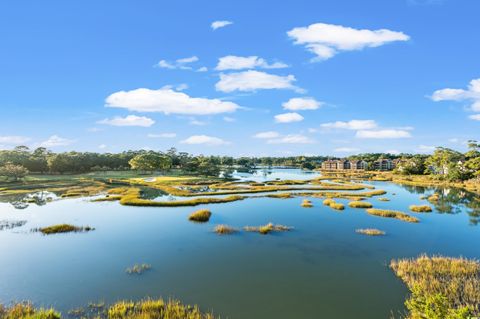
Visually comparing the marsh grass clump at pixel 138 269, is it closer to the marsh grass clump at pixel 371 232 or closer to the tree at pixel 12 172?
the marsh grass clump at pixel 371 232

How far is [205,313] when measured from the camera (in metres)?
19.3

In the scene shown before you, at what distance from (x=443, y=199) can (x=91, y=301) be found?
86078 millimetres

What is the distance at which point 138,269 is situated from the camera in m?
26.5

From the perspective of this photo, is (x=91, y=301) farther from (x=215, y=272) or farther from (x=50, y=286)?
(x=215, y=272)

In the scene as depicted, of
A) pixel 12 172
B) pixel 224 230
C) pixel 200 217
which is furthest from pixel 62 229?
pixel 12 172

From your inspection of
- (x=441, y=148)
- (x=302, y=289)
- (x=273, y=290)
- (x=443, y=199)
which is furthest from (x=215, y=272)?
(x=441, y=148)

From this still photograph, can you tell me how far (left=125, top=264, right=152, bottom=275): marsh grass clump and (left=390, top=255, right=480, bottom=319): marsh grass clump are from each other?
71.2 feet

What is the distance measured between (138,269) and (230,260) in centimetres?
912

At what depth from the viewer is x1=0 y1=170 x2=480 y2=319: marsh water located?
836 inches

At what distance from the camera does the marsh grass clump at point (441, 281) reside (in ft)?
57.4

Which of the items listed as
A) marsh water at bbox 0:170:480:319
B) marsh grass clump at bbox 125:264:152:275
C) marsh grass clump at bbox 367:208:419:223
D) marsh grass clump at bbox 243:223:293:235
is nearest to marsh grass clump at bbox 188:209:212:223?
marsh water at bbox 0:170:480:319

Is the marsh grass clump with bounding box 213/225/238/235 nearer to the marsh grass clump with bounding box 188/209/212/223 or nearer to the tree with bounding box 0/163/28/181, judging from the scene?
the marsh grass clump with bounding box 188/209/212/223

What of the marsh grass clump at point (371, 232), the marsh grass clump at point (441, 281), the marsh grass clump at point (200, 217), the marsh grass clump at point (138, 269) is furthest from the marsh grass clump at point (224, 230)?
the marsh grass clump at point (441, 281)

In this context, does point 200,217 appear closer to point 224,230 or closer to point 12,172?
point 224,230
